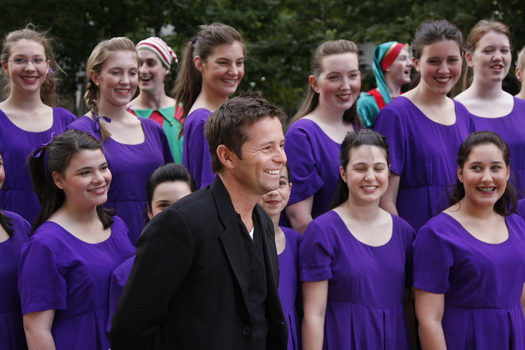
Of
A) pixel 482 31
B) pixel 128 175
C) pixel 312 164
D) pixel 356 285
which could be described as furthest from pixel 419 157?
pixel 128 175

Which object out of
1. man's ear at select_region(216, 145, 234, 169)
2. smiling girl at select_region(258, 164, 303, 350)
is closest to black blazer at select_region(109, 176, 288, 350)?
man's ear at select_region(216, 145, 234, 169)

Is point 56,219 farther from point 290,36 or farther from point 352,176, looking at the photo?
point 290,36

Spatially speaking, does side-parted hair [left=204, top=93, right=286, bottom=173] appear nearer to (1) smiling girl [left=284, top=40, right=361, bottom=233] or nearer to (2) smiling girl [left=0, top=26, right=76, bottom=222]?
(1) smiling girl [left=284, top=40, right=361, bottom=233]

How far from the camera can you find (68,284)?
3693 mm

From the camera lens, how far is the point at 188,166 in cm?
471

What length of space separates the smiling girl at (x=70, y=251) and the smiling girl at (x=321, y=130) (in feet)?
3.62

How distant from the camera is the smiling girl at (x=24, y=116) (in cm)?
459

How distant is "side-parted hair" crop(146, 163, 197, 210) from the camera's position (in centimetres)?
426

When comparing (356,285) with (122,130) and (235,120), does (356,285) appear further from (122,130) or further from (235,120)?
(122,130)

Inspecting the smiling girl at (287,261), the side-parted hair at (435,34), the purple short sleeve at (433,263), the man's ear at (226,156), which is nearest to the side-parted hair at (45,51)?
the smiling girl at (287,261)

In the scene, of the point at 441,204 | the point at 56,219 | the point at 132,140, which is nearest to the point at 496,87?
the point at 441,204

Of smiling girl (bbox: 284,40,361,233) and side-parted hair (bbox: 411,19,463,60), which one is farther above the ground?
side-parted hair (bbox: 411,19,463,60)

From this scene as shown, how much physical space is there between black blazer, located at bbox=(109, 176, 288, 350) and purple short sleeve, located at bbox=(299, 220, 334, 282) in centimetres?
134

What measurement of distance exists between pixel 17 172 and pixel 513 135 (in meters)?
3.14
